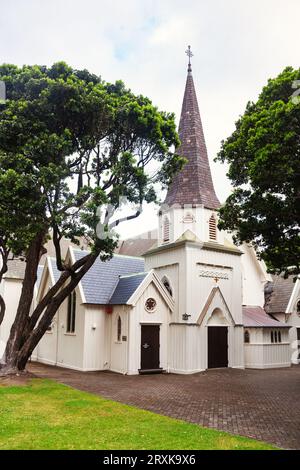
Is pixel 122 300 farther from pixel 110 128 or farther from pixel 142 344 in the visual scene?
pixel 110 128

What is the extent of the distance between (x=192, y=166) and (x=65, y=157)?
11.3 m

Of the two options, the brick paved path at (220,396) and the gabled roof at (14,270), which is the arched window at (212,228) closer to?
the brick paved path at (220,396)

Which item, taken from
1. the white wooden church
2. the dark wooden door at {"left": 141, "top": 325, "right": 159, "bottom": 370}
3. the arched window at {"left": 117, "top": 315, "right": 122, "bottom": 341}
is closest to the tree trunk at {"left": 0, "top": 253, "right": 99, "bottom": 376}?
the white wooden church

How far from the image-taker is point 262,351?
26438 millimetres

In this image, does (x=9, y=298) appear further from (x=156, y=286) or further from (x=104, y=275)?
(x=156, y=286)

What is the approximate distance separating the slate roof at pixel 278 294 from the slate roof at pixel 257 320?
282 centimetres

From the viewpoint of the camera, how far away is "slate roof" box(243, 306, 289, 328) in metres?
26.8

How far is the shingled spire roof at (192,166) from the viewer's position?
2567cm

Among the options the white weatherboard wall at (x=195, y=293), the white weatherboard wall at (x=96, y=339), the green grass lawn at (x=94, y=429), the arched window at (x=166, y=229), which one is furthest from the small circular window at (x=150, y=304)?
the green grass lawn at (x=94, y=429)

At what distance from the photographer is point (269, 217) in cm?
1606

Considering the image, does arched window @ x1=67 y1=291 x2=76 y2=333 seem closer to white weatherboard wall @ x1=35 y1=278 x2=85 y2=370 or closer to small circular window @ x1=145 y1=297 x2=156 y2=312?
white weatherboard wall @ x1=35 y1=278 x2=85 y2=370

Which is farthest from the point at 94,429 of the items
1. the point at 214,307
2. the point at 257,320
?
the point at 257,320

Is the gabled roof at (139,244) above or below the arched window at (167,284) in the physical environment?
above

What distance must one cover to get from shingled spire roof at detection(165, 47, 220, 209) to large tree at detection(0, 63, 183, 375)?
5.70m
